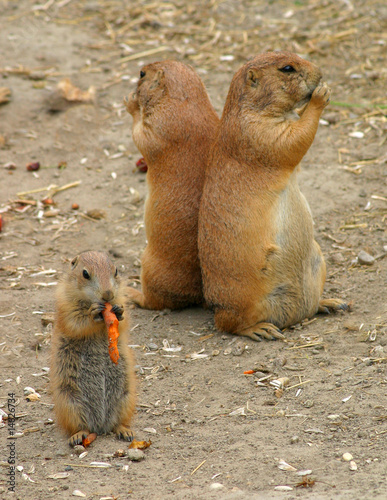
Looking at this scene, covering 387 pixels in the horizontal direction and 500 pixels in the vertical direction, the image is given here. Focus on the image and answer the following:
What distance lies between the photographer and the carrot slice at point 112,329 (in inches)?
170

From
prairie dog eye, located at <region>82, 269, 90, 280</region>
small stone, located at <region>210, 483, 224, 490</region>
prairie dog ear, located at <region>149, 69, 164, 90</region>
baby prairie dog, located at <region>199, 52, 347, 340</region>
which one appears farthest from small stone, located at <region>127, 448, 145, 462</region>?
prairie dog ear, located at <region>149, 69, 164, 90</region>

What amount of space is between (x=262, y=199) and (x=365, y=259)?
4.98 feet

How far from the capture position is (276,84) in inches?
Result: 225

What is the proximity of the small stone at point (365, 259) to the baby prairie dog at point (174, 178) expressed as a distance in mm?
1550

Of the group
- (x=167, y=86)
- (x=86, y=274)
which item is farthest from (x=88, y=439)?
(x=167, y=86)

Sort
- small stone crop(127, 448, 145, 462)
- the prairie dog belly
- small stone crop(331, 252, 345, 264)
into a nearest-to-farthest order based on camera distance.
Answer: small stone crop(127, 448, 145, 462) < the prairie dog belly < small stone crop(331, 252, 345, 264)

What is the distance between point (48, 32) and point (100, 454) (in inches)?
331

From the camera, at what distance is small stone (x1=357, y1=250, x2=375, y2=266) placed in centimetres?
662

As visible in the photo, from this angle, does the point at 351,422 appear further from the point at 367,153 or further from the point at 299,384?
the point at 367,153

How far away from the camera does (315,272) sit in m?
5.98

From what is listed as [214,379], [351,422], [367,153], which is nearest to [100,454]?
[214,379]

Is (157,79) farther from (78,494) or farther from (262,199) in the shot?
(78,494)

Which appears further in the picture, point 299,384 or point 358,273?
point 358,273

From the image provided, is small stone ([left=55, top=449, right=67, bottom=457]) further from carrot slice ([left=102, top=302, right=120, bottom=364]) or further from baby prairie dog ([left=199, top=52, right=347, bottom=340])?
baby prairie dog ([left=199, top=52, right=347, bottom=340])
